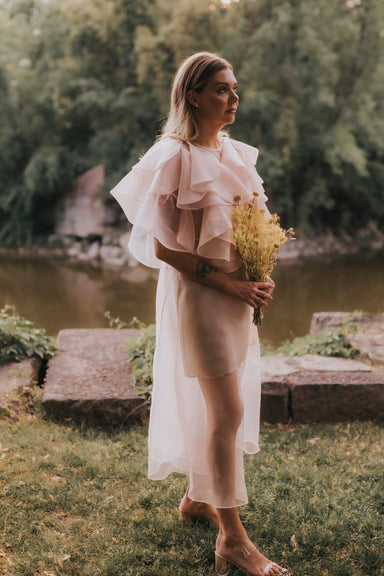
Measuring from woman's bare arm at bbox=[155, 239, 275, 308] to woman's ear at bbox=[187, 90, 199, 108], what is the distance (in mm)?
512

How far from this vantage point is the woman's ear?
1.97 meters

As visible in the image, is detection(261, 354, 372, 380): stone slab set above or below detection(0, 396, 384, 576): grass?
above

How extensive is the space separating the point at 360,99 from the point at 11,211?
9.34 meters

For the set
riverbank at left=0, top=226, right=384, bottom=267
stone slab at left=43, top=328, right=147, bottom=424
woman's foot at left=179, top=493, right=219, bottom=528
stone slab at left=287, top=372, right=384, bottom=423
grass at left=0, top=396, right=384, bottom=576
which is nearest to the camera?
grass at left=0, top=396, right=384, bottom=576

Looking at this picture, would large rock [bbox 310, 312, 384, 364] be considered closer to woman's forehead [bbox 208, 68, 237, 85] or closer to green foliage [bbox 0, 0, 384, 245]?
woman's forehead [bbox 208, 68, 237, 85]

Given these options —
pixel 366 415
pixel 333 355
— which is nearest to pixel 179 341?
pixel 366 415

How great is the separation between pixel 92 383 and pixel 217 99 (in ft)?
7.15

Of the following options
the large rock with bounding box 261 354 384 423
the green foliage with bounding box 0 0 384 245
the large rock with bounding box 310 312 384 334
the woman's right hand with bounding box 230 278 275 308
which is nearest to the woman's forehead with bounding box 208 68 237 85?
the woman's right hand with bounding box 230 278 275 308

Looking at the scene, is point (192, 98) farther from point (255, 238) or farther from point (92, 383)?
point (92, 383)

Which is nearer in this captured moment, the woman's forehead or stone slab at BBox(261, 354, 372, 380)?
the woman's forehead

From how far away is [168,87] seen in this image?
43.5ft

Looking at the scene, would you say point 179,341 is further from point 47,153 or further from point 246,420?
point 47,153

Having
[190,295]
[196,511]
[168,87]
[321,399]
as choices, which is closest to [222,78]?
[190,295]

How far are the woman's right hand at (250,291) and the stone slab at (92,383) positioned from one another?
4.96 feet
